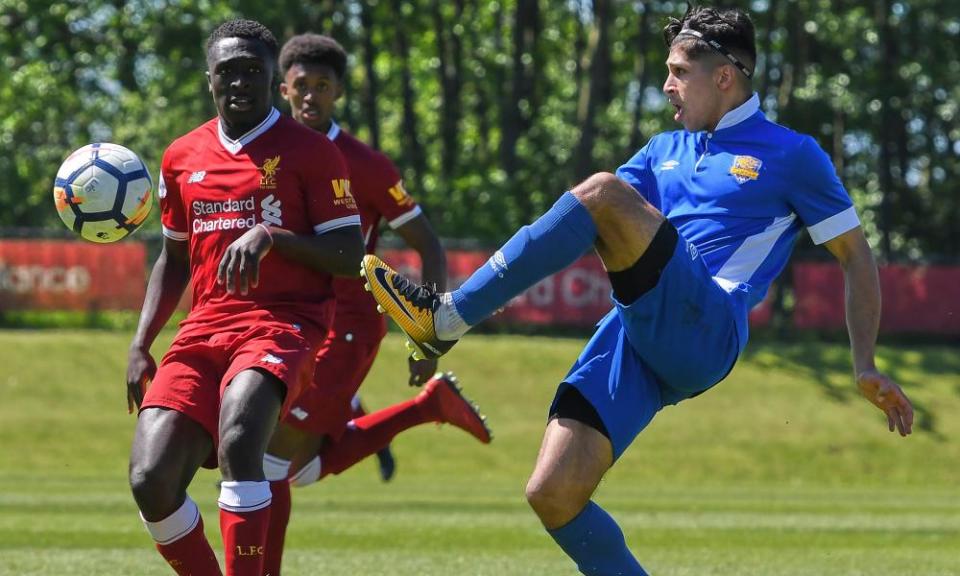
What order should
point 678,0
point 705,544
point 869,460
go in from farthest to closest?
point 678,0 < point 869,460 < point 705,544

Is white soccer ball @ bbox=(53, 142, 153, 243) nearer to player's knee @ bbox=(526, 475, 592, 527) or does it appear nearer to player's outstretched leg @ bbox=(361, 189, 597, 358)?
player's outstretched leg @ bbox=(361, 189, 597, 358)

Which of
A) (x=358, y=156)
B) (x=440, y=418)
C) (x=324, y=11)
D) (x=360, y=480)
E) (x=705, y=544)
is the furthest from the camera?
(x=324, y=11)

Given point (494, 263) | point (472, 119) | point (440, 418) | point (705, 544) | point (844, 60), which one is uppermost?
point (494, 263)

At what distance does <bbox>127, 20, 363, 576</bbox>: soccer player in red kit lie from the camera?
5.87 meters

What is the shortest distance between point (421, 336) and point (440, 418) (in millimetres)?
3863

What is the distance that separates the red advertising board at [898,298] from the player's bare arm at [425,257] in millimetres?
20311

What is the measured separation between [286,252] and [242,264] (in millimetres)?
439

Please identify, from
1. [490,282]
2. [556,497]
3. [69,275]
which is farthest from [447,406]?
[69,275]

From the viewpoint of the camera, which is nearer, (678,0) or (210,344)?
(210,344)

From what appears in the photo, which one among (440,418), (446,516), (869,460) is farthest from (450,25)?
(440,418)

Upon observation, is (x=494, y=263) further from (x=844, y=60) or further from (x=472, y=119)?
(x=472, y=119)

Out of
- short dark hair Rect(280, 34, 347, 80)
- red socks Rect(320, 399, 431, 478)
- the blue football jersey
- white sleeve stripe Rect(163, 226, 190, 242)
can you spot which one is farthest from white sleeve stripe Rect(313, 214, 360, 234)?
red socks Rect(320, 399, 431, 478)

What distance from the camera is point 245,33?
6.47 metres

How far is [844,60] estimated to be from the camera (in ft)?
130
